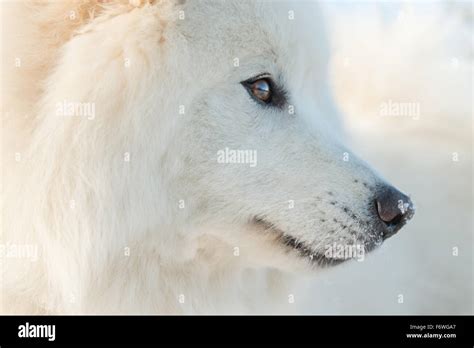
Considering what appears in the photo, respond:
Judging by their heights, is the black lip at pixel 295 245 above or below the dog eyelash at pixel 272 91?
below

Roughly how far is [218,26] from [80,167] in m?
0.70

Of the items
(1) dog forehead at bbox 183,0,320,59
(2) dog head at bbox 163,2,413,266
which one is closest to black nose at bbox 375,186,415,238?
(2) dog head at bbox 163,2,413,266

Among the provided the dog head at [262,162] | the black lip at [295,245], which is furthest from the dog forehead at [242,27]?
the black lip at [295,245]

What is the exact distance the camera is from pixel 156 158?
2.30 meters

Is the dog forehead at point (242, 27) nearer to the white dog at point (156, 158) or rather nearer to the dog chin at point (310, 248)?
the white dog at point (156, 158)

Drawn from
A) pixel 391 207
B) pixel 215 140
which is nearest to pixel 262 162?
pixel 215 140

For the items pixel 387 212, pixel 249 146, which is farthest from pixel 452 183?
pixel 249 146

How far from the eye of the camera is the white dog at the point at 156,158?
2252 mm

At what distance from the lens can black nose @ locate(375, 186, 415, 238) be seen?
2.36m

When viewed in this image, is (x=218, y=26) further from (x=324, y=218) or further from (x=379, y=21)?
(x=379, y=21)

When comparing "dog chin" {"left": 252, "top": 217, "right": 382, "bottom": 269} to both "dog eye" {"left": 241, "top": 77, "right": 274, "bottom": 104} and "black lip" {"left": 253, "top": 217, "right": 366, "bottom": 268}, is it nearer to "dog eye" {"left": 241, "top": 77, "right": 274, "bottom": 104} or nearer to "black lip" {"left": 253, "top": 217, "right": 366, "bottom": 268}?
"black lip" {"left": 253, "top": 217, "right": 366, "bottom": 268}

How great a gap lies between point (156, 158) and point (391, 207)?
86 centimetres

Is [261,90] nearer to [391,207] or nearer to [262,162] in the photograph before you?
[262,162]

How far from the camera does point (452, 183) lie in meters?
3.90
